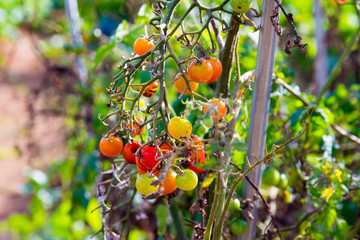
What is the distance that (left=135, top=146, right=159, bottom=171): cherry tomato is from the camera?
57cm

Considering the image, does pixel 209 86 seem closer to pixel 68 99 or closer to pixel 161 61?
pixel 161 61

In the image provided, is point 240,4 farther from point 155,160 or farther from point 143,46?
point 155,160

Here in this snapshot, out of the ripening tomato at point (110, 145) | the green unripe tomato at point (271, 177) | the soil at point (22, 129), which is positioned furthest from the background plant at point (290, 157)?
the soil at point (22, 129)

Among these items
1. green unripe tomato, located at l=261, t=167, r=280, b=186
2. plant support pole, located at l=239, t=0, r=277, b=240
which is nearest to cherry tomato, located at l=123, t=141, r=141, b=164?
plant support pole, located at l=239, t=0, r=277, b=240

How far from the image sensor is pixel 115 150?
2.06 ft

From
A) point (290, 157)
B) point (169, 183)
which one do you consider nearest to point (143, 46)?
point (169, 183)

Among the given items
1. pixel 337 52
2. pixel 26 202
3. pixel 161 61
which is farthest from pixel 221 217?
pixel 26 202

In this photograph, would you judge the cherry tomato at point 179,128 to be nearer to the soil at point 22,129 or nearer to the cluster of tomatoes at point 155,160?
the cluster of tomatoes at point 155,160

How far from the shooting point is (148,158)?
1.87ft

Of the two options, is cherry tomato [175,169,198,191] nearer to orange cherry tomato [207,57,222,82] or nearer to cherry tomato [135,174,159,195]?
cherry tomato [135,174,159,195]

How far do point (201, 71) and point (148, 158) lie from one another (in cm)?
15

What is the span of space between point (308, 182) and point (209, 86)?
392mm

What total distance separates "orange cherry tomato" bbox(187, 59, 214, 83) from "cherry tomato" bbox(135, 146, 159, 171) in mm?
126

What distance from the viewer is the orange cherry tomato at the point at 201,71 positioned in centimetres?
58
